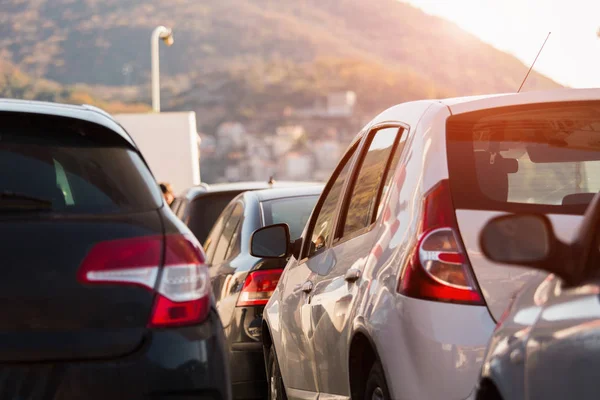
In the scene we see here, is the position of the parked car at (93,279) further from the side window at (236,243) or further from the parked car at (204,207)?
the parked car at (204,207)

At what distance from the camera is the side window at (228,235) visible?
951 centimetres

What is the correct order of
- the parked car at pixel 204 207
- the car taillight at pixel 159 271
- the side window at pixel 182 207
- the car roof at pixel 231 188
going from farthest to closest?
1. the side window at pixel 182 207
2. the parked car at pixel 204 207
3. the car roof at pixel 231 188
4. the car taillight at pixel 159 271

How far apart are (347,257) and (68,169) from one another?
4.80 ft

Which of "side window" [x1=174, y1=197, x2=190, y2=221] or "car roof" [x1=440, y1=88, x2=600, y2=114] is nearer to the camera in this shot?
"car roof" [x1=440, y1=88, x2=600, y2=114]

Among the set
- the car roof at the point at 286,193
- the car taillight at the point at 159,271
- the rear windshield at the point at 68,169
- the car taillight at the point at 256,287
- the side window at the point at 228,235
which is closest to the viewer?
the car taillight at the point at 159,271

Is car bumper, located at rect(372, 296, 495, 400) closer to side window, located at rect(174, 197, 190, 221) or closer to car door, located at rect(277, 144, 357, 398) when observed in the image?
car door, located at rect(277, 144, 357, 398)

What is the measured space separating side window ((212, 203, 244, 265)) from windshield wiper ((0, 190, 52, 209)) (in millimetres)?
5243

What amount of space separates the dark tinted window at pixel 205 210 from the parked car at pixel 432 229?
8082mm

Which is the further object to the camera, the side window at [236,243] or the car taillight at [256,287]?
the side window at [236,243]

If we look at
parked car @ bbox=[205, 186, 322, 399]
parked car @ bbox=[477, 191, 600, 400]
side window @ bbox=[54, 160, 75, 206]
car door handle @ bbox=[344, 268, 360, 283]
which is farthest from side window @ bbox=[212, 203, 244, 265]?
parked car @ bbox=[477, 191, 600, 400]

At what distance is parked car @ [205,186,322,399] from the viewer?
8320 millimetres

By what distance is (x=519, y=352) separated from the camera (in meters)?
3.06

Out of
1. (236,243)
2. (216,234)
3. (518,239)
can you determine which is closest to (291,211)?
(236,243)

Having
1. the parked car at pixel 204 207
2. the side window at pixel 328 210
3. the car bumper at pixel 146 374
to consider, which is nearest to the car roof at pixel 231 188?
the parked car at pixel 204 207
